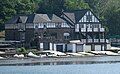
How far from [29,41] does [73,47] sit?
22.7 feet

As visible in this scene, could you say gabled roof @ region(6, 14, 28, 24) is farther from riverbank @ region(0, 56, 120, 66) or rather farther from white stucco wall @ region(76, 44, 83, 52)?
riverbank @ region(0, 56, 120, 66)

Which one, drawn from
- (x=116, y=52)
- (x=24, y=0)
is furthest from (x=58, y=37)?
(x=24, y=0)

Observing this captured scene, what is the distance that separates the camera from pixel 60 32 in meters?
90.2

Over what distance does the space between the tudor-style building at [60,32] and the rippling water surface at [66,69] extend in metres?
17.4

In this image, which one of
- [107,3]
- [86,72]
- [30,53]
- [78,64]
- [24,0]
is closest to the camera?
[86,72]

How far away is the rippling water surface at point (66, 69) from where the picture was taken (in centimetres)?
6098

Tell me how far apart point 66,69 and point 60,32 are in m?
26.3

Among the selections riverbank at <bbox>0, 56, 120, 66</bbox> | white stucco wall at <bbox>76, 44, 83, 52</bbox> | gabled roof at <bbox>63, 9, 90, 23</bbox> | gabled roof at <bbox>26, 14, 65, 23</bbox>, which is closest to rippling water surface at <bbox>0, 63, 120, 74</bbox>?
riverbank at <bbox>0, 56, 120, 66</bbox>

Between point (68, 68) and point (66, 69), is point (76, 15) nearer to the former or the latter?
point (68, 68)

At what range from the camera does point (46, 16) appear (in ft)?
301

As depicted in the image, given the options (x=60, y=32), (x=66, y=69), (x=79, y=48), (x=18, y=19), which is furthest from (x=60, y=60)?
(x=18, y=19)

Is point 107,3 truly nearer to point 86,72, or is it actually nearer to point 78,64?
point 78,64

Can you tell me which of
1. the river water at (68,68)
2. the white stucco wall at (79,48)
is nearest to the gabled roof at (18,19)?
the white stucco wall at (79,48)

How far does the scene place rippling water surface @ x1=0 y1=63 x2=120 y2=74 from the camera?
60978mm
